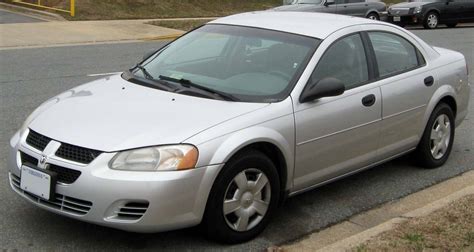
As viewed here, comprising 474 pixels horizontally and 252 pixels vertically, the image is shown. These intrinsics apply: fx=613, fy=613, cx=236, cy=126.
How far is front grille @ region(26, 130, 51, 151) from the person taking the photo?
3732mm

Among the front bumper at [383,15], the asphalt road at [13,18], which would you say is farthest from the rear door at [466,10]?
the asphalt road at [13,18]

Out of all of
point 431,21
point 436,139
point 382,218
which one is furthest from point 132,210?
point 431,21

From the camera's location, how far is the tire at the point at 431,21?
21.2m

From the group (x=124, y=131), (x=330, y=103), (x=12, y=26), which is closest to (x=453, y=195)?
(x=330, y=103)

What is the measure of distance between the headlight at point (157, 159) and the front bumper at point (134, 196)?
0.04m

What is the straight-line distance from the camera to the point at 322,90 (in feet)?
13.9

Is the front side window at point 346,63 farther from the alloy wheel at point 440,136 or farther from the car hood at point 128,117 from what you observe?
the alloy wheel at point 440,136

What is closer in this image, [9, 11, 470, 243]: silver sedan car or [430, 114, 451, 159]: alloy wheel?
[9, 11, 470, 243]: silver sedan car

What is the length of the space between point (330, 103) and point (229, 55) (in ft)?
2.84

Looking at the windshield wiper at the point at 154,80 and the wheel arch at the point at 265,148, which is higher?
the windshield wiper at the point at 154,80

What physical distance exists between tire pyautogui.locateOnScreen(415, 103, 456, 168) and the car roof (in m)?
1.09

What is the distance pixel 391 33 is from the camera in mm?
5270

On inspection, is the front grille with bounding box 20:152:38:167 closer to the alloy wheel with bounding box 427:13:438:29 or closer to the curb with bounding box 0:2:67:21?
the curb with bounding box 0:2:67:21

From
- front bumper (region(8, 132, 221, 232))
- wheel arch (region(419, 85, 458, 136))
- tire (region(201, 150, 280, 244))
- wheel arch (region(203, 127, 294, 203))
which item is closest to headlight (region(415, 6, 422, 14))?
wheel arch (region(419, 85, 458, 136))
